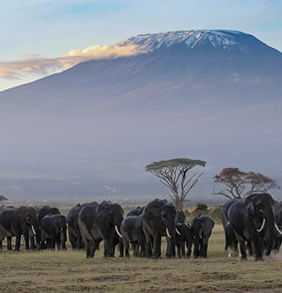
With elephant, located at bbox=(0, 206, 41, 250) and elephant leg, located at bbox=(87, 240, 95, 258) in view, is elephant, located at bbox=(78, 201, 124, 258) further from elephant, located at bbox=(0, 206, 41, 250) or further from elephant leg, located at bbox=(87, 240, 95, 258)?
elephant, located at bbox=(0, 206, 41, 250)

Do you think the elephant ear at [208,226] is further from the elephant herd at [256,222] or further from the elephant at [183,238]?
the elephant herd at [256,222]

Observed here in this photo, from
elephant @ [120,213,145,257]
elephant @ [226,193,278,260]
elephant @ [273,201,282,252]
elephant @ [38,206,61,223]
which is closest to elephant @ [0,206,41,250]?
elephant @ [38,206,61,223]

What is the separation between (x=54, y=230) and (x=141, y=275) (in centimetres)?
1705

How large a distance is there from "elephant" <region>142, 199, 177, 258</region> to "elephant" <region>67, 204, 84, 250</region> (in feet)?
26.4

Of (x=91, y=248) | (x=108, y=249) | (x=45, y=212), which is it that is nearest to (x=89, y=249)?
(x=91, y=248)

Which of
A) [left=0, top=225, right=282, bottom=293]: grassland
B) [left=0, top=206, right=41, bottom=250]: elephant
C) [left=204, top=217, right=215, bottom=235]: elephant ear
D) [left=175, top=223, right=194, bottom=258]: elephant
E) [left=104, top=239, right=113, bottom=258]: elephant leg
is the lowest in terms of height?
[left=0, top=225, right=282, bottom=293]: grassland

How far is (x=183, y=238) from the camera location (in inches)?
1235

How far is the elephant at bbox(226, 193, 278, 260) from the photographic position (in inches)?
1011

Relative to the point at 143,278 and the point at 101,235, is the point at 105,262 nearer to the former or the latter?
the point at 101,235

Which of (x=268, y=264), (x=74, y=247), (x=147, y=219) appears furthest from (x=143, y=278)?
(x=74, y=247)

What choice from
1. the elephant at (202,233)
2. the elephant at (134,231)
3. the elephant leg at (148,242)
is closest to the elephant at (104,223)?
the elephant at (134,231)

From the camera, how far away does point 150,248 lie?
2959 centimetres

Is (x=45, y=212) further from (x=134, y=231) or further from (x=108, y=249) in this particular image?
(x=108, y=249)

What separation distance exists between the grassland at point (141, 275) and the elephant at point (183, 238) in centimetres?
365
